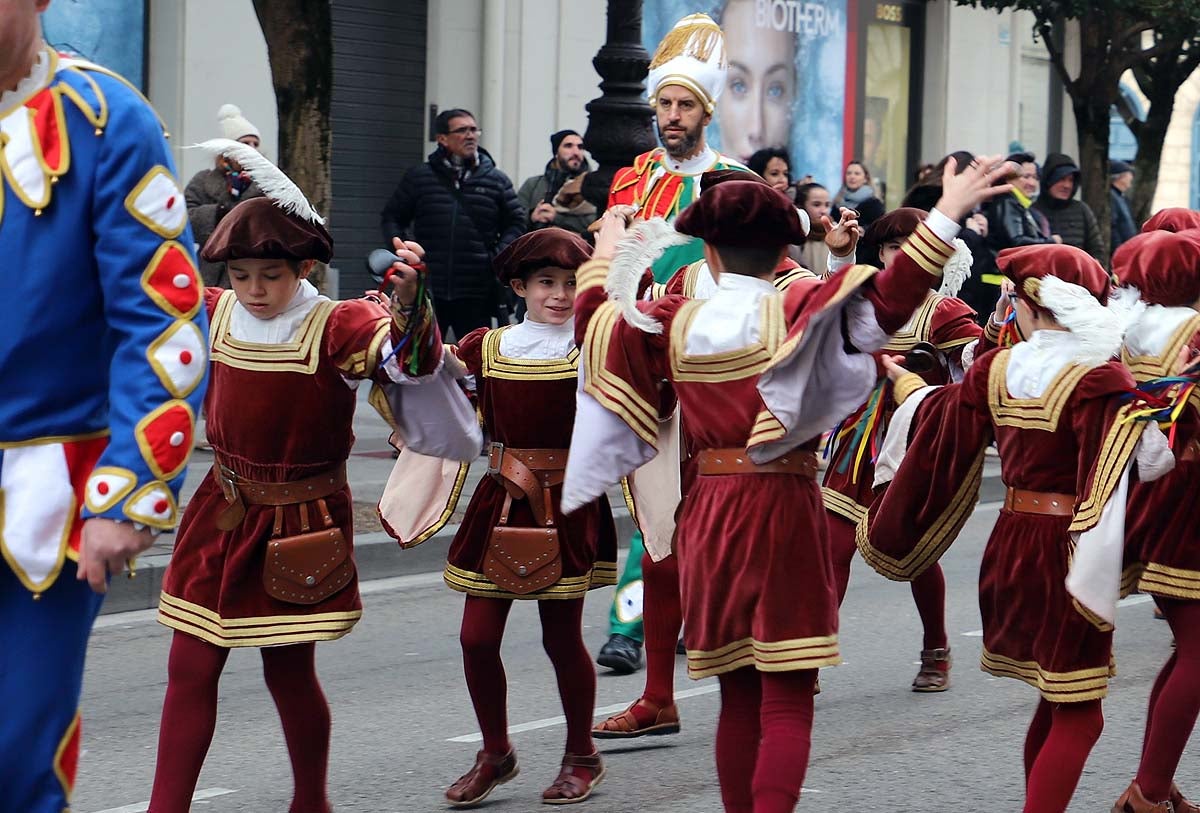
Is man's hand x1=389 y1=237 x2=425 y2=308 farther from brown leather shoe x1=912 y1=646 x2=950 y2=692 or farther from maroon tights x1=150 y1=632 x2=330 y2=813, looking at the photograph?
brown leather shoe x1=912 y1=646 x2=950 y2=692

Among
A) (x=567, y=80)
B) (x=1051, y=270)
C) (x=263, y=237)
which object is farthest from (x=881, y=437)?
(x=567, y=80)

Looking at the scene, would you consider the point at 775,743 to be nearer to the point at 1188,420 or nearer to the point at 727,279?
the point at 727,279

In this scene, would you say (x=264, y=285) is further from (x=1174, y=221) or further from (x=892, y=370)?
(x=1174, y=221)

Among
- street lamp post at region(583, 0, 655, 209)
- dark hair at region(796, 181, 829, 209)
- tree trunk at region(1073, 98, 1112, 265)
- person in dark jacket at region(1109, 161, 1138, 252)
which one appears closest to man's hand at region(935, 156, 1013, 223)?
street lamp post at region(583, 0, 655, 209)

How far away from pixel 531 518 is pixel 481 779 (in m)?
0.77

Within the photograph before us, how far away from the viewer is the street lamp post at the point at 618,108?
1087 centimetres

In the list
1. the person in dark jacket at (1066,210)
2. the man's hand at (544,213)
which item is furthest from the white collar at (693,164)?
the person in dark jacket at (1066,210)

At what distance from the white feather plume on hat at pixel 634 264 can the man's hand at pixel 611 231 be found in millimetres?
27

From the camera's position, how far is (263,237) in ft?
16.4

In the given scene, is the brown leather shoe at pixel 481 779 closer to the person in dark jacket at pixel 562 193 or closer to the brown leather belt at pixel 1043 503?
the brown leather belt at pixel 1043 503

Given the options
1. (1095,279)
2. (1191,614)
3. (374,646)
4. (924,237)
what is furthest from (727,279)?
(374,646)

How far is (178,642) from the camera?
4.95m

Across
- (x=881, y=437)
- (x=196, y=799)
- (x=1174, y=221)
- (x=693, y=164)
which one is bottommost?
(x=196, y=799)

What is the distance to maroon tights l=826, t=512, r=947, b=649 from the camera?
7.27 metres
